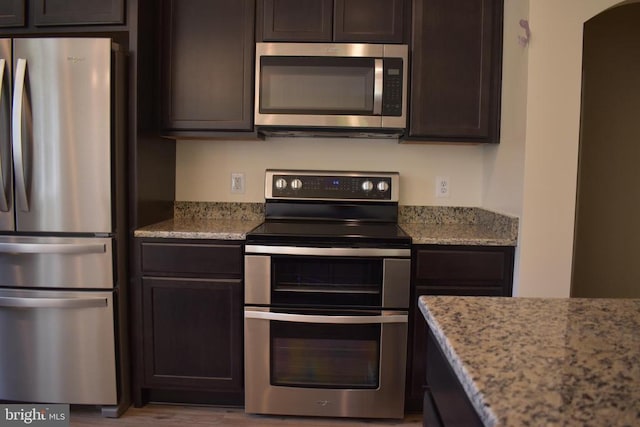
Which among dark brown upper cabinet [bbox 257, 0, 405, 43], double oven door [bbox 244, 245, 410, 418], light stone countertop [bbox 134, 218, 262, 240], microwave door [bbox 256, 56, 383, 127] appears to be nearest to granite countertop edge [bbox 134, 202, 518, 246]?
light stone countertop [bbox 134, 218, 262, 240]

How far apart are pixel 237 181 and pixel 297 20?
94 cm

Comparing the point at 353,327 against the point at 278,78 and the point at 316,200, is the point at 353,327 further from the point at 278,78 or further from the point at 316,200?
the point at 278,78

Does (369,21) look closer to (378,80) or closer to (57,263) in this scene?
(378,80)

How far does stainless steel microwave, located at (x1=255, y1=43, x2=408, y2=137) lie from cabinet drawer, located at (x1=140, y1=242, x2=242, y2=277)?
67 centimetres

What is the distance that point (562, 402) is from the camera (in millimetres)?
502

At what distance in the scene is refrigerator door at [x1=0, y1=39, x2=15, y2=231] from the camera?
174cm

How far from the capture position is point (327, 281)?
6.06 ft

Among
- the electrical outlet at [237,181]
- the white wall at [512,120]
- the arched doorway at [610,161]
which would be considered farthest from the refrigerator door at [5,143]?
the arched doorway at [610,161]

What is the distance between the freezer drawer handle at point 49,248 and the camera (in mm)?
1765

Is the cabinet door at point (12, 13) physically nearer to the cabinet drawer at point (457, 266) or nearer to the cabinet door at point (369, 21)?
the cabinet door at point (369, 21)

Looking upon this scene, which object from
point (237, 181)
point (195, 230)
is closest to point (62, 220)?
point (195, 230)

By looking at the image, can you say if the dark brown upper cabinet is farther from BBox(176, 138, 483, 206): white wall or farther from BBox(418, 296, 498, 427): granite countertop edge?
BBox(418, 296, 498, 427): granite countertop edge

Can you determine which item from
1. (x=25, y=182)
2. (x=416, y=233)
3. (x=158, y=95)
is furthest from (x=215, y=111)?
(x=416, y=233)

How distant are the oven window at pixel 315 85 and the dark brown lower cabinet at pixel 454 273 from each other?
77 centimetres
